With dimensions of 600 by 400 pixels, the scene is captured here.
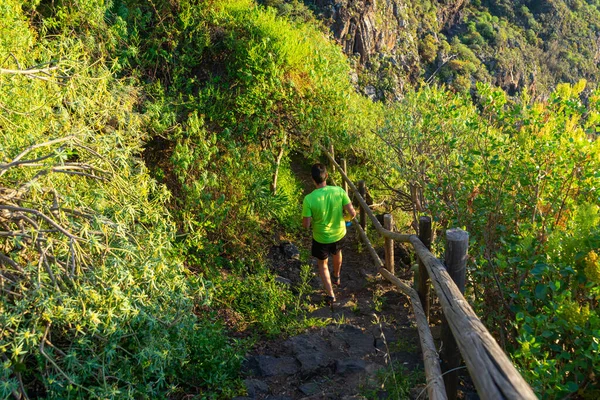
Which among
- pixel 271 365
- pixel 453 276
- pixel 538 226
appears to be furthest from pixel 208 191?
pixel 538 226

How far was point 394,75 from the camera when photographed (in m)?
43.0

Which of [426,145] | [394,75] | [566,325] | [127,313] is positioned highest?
[566,325]

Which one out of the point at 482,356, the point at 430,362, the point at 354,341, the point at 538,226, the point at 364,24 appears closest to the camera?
the point at 482,356

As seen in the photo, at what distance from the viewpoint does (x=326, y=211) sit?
4941 mm

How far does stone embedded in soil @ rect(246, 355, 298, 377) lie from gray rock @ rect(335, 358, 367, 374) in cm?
33

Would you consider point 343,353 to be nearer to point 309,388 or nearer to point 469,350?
point 309,388

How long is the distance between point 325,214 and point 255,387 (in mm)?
1995

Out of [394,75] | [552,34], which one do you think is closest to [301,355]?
[394,75]

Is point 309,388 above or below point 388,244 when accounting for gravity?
below

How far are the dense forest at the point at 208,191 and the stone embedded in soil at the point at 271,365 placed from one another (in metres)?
0.13

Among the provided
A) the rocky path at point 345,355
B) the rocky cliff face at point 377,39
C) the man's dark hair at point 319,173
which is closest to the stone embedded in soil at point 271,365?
the rocky path at point 345,355

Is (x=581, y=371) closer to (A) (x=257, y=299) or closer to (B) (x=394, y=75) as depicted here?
(A) (x=257, y=299)

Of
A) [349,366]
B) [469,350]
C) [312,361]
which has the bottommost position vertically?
[312,361]

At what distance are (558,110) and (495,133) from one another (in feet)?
2.15
